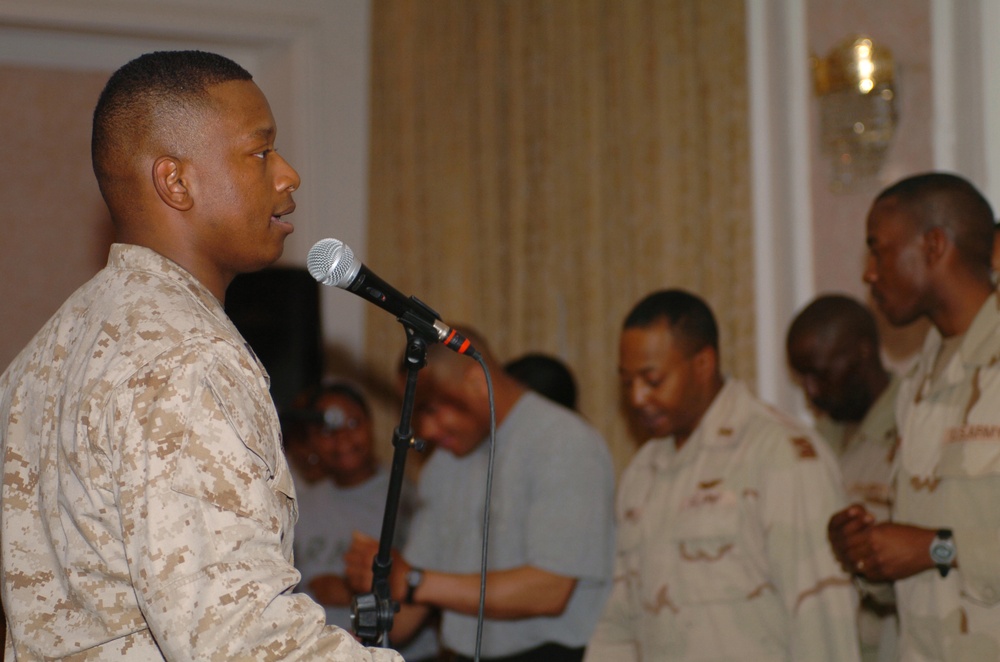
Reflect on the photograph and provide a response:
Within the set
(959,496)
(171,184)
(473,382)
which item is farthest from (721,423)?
(171,184)

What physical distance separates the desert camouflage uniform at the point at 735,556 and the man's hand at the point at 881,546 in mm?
123

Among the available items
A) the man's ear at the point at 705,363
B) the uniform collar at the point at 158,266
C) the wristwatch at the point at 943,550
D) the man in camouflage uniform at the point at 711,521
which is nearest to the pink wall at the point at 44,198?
the man in camouflage uniform at the point at 711,521

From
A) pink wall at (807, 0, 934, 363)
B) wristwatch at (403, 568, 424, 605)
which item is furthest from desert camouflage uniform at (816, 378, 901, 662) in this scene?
wristwatch at (403, 568, 424, 605)

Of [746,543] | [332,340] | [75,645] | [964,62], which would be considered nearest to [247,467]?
[75,645]

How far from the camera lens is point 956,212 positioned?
9.04 ft

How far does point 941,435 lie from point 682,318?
0.79 metres

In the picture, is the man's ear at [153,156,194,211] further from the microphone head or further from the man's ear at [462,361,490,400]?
the man's ear at [462,361,490,400]

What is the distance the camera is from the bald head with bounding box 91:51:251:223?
5.26ft

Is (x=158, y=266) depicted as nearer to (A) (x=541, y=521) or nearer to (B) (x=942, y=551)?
(A) (x=541, y=521)

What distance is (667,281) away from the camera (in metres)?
4.29

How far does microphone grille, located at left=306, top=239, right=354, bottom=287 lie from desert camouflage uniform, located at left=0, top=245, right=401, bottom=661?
230 millimetres

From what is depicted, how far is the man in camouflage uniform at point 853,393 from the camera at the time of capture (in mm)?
3213

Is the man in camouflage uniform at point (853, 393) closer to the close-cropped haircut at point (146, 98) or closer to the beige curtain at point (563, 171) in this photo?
the beige curtain at point (563, 171)

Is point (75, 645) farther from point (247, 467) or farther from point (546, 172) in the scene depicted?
point (546, 172)
